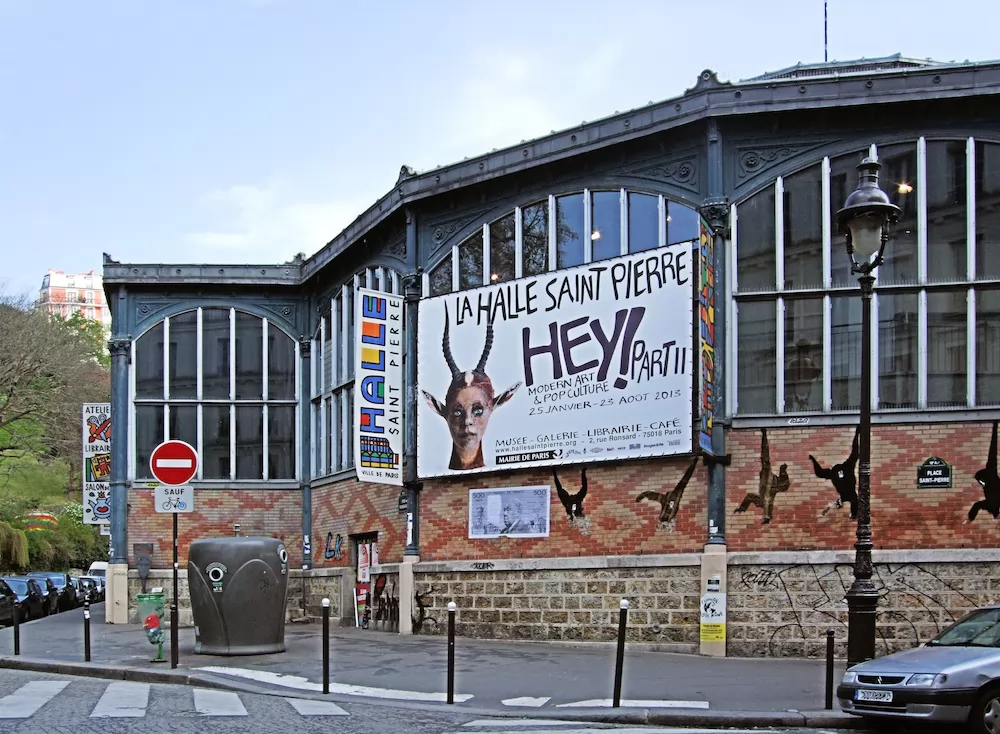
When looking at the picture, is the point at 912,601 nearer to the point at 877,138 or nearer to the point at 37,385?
the point at 877,138

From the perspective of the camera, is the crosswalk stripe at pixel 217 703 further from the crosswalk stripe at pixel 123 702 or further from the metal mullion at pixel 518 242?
the metal mullion at pixel 518 242

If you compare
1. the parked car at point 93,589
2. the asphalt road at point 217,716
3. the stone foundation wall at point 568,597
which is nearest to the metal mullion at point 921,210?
the stone foundation wall at point 568,597

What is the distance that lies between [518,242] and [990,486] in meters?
9.04

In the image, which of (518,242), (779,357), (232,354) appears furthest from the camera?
(232,354)

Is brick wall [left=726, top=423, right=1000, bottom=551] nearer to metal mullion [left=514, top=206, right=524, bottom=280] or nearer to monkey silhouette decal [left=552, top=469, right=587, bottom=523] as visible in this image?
monkey silhouette decal [left=552, top=469, right=587, bottom=523]

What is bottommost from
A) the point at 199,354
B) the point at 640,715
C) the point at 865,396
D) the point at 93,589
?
the point at 93,589

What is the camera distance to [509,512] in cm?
2252

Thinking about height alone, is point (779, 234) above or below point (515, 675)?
above

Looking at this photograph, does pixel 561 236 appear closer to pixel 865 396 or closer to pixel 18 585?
pixel 865 396

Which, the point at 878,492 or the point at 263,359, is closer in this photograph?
the point at 878,492

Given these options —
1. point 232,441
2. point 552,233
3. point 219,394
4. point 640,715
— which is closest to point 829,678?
point 640,715

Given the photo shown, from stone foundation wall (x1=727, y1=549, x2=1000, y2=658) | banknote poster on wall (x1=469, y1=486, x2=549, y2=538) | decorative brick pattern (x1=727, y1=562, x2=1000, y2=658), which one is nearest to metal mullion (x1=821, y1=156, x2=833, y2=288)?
stone foundation wall (x1=727, y1=549, x2=1000, y2=658)

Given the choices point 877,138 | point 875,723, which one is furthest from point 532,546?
point 875,723

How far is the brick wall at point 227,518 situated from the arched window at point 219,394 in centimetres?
47
